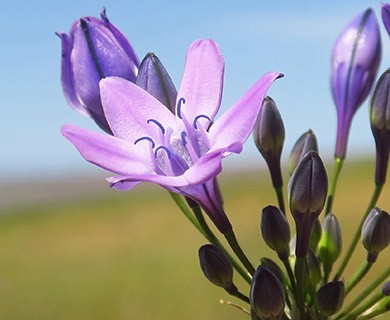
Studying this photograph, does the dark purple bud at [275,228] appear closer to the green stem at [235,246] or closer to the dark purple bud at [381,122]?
the green stem at [235,246]

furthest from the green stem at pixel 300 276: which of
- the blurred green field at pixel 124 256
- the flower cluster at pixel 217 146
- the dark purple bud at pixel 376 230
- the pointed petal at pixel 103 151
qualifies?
the blurred green field at pixel 124 256

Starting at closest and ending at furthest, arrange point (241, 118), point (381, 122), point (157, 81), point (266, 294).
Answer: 1. point (241, 118)
2. point (266, 294)
3. point (157, 81)
4. point (381, 122)

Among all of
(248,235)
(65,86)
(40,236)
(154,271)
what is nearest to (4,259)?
(40,236)

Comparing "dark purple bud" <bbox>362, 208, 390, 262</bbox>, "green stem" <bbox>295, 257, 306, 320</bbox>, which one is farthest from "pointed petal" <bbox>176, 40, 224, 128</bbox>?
"dark purple bud" <bbox>362, 208, 390, 262</bbox>

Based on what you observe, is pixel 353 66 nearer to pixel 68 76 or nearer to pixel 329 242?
pixel 329 242

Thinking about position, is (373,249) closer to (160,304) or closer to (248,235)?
(160,304)

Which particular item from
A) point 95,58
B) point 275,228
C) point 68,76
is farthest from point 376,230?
point 68,76
